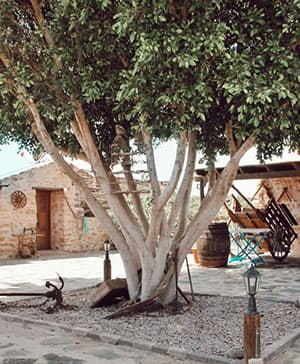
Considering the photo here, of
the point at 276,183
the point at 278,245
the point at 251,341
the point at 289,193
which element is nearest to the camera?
the point at 251,341

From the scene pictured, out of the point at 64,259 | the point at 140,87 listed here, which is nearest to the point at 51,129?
the point at 140,87

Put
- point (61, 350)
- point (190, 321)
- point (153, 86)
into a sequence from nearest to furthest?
point (61, 350)
point (153, 86)
point (190, 321)

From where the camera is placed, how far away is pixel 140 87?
439cm

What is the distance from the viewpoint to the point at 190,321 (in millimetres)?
5086

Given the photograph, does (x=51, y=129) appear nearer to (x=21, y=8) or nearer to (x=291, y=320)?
(x=21, y=8)

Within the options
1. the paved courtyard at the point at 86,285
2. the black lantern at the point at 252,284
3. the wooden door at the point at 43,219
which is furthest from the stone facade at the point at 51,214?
the black lantern at the point at 252,284

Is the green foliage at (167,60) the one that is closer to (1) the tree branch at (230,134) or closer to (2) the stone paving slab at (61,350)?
(1) the tree branch at (230,134)

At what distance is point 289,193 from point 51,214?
771 centimetres

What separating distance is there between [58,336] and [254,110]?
9.75 ft

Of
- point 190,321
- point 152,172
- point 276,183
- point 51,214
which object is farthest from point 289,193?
point 190,321

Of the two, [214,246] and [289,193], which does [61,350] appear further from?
[289,193]

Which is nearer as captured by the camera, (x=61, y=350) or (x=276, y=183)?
(x=61, y=350)

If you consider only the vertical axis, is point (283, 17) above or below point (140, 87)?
above

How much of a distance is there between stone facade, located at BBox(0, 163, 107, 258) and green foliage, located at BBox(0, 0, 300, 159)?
845cm
